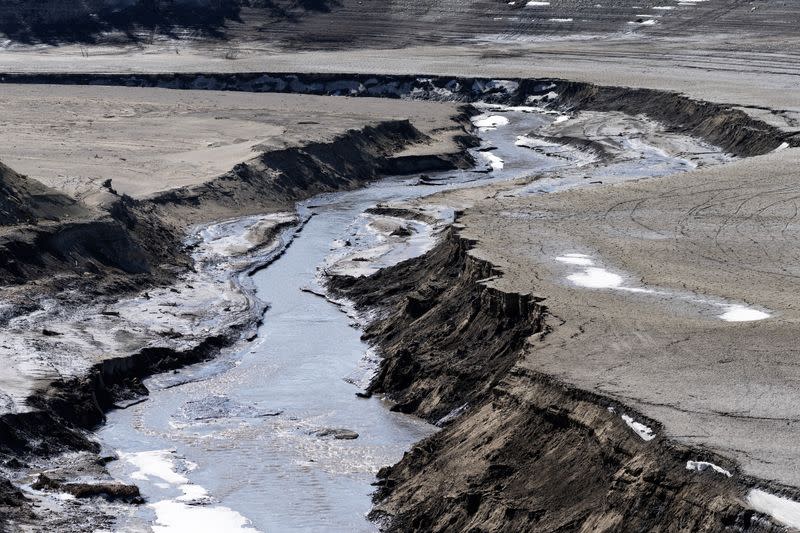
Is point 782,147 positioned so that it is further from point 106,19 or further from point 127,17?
point 106,19

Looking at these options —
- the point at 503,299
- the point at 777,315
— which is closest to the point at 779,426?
the point at 777,315

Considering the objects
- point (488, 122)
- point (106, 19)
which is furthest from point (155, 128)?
point (106, 19)

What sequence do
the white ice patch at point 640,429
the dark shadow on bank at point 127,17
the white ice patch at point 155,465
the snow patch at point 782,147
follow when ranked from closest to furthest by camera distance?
the white ice patch at point 640,429 < the white ice patch at point 155,465 < the snow patch at point 782,147 < the dark shadow on bank at point 127,17

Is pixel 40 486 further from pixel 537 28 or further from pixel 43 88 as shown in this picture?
pixel 537 28

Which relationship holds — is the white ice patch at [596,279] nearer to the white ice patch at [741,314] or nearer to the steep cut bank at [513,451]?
the steep cut bank at [513,451]

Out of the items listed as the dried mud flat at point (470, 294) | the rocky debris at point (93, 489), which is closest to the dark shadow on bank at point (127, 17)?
the dried mud flat at point (470, 294)

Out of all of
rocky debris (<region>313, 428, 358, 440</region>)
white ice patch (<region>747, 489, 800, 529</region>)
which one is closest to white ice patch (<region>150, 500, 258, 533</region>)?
rocky debris (<region>313, 428, 358, 440</region>)
